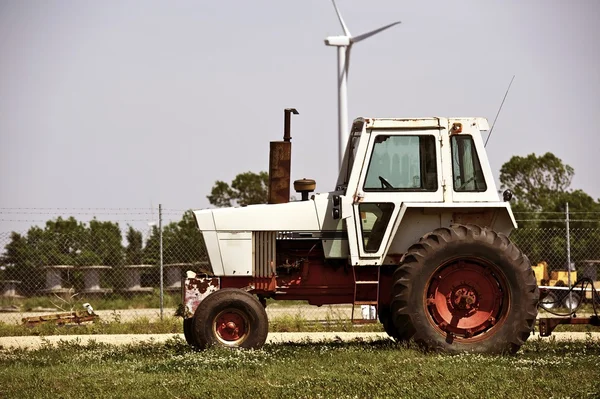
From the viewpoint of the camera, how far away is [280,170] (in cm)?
1468

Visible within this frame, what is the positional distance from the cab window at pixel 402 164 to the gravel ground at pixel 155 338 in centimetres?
307

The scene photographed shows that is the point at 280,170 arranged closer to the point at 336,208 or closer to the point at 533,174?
the point at 336,208

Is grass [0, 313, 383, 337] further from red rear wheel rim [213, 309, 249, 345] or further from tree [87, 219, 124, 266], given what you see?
tree [87, 219, 124, 266]

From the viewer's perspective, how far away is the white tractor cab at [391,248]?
13719 mm

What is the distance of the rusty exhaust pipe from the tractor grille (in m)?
0.48

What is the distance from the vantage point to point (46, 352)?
1463 centimetres

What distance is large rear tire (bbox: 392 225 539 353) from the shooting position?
13.6 meters

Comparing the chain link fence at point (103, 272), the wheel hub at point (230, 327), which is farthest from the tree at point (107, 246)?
the wheel hub at point (230, 327)

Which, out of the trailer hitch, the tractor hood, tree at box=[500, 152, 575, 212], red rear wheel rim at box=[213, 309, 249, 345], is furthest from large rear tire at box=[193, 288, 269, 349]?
tree at box=[500, 152, 575, 212]

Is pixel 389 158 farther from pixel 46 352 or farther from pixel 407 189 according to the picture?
pixel 46 352

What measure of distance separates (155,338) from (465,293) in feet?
19.4

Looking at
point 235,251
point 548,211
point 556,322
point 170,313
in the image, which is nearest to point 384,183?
point 235,251

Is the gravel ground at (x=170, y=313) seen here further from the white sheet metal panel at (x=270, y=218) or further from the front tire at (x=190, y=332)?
the white sheet metal panel at (x=270, y=218)

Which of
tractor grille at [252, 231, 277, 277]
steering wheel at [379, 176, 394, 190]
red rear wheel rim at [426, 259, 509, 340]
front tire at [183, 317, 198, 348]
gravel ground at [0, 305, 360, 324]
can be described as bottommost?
gravel ground at [0, 305, 360, 324]
